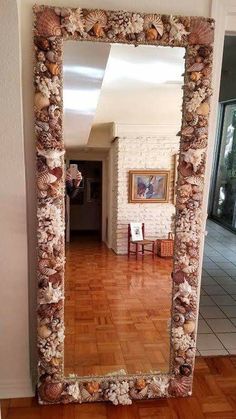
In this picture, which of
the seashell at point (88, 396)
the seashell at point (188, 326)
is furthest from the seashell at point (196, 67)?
the seashell at point (88, 396)

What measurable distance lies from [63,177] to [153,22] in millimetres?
822

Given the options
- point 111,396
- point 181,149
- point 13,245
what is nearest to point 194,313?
point 111,396

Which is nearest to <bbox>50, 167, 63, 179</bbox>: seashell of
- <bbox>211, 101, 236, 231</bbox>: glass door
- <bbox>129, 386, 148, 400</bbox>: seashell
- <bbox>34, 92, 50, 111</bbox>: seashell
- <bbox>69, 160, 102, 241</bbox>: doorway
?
<bbox>69, 160, 102, 241</bbox>: doorway

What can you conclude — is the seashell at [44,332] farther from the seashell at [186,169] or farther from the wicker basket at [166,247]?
the seashell at [186,169]

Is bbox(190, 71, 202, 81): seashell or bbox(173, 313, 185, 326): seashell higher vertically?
bbox(190, 71, 202, 81): seashell

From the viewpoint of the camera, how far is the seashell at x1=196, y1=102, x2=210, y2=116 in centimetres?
157

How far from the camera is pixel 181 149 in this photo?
162 centimetres

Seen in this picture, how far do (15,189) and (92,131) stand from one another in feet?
1.77

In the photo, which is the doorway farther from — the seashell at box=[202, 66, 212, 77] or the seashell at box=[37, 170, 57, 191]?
the seashell at box=[202, 66, 212, 77]

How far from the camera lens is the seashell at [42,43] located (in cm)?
144

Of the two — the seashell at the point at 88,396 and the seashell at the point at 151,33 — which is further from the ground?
the seashell at the point at 151,33

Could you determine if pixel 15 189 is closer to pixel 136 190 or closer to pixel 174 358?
pixel 136 190

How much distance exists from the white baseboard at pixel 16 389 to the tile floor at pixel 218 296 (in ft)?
3.76

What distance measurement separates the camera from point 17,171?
1.58m
